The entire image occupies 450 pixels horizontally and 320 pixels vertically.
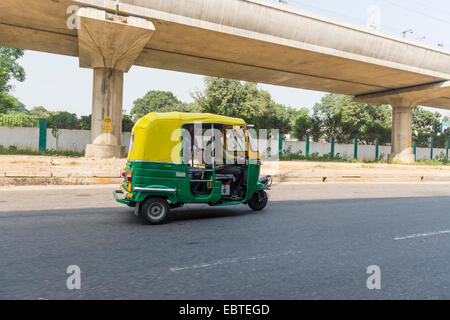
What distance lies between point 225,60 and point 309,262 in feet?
62.5

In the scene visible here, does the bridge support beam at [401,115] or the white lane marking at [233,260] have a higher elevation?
the bridge support beam at [401,115]

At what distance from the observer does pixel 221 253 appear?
476cm

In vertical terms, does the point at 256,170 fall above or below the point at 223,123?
below

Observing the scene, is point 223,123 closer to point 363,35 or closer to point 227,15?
point 227,15

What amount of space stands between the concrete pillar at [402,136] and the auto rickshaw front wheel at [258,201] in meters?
26.7

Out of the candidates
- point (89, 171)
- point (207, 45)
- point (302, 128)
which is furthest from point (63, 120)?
point (302, 128)

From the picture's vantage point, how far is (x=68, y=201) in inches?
340

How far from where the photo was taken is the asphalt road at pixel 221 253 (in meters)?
3.56

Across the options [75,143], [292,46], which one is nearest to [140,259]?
[292,46]

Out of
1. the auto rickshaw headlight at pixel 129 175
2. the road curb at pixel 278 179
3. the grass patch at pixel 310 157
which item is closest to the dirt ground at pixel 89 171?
the road curb at pixel 278 179

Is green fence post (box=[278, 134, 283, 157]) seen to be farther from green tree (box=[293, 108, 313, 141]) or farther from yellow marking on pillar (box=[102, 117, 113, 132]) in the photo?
yellow marking on pillar (box=[102, 117, 113, 132])

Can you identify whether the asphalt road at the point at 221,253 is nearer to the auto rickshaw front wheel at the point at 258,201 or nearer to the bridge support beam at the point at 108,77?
the auto rickshaw front wheel at the point at 258,201

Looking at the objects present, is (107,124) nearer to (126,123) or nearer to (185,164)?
(126,123)
